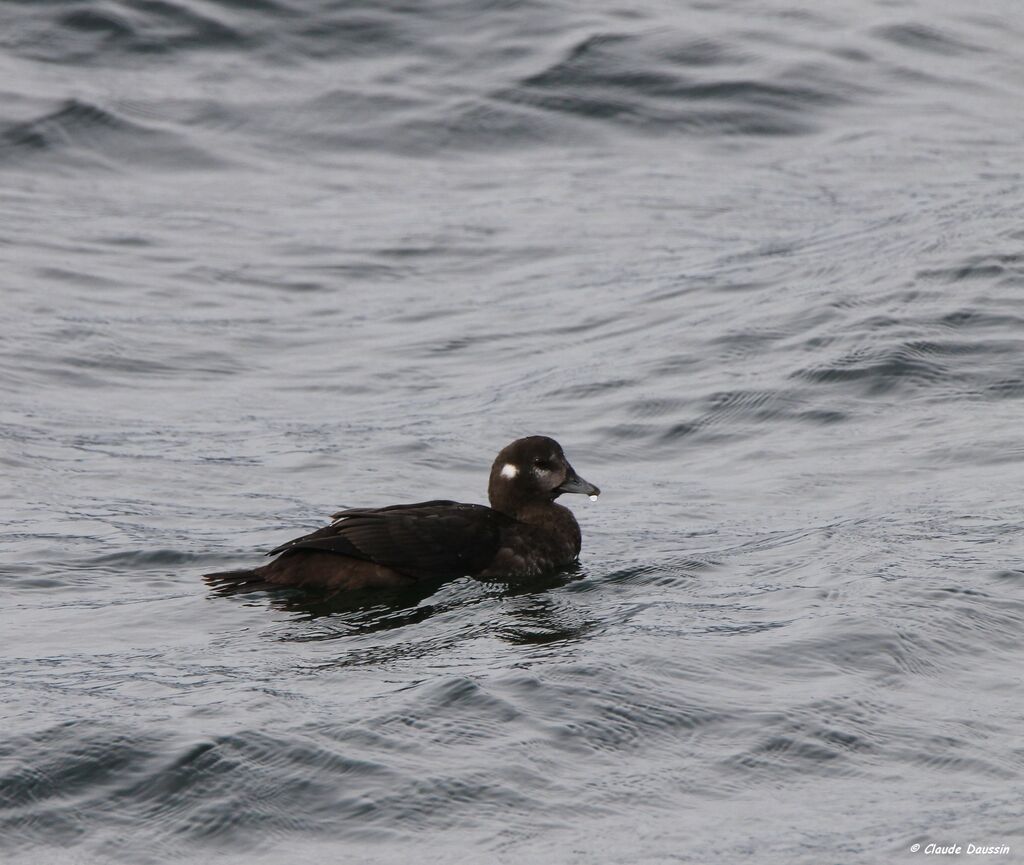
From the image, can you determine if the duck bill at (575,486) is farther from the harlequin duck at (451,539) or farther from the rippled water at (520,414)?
the rippled water at (520,414)

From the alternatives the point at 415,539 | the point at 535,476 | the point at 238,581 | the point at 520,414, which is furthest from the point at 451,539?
the point at 520,414

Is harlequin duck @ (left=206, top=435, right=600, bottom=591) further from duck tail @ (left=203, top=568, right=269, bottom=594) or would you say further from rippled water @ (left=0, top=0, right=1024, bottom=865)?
rippled water @ (left=0, top=0, right=1024, bottom=865)

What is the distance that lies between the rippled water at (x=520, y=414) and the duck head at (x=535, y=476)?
445 mm

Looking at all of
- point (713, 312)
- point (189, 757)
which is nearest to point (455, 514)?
point (189, 757)

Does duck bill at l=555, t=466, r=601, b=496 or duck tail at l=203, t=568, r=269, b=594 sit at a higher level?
duck bill at l=555, t=466, r=601, b=496

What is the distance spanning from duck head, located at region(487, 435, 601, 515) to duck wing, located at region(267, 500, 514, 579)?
41 centimetres

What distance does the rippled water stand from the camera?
6.69 meters

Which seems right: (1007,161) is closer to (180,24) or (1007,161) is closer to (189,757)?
(180,24)

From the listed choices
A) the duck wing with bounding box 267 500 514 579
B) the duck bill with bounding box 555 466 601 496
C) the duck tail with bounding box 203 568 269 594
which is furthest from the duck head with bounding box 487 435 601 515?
the duck tail with bounding box 203 568 269 594

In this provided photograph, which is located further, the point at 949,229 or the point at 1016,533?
the point at 949,229

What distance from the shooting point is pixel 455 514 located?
931 cm

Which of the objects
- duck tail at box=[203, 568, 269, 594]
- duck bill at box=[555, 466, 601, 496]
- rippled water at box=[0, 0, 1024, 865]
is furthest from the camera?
duck bill at box=[555, 466, 601, 496]

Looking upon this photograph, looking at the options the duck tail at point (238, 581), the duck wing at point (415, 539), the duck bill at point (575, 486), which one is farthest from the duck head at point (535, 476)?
the duck tail at point (238, 581)

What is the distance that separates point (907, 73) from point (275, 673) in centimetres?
1718
